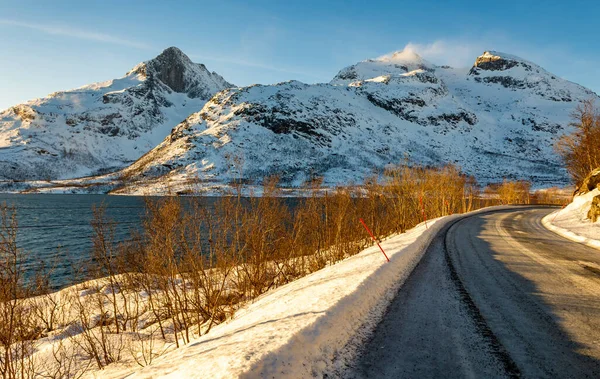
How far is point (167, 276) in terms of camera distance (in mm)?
7859

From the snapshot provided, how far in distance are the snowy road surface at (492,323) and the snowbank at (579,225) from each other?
5.84 metres

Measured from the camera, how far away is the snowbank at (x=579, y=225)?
14.0 metres

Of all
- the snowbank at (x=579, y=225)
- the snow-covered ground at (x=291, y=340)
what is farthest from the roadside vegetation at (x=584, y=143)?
the snow-covered ground at (x=291, y=340)

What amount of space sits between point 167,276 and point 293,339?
5.01 metres

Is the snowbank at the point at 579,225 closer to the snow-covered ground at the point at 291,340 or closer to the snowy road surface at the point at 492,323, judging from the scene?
the snowy road surface at the point at 492,323

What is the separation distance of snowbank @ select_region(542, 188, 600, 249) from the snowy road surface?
19.1 feet

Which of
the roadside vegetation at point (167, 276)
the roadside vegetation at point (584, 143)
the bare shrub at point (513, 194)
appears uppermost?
the roadside vegetation at point (584, 143)

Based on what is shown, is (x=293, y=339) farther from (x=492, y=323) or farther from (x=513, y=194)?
(x=513, y=194)

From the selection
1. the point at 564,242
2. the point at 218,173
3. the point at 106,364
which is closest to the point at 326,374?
the point at 106,364

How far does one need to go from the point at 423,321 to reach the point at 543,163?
214 m

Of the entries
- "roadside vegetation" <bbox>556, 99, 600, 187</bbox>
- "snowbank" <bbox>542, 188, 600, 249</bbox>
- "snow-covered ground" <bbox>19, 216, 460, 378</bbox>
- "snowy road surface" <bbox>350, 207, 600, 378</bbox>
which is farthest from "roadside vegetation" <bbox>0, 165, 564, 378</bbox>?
"roadside vegetation" <bbox>556, 99, 600, 187</bbox>

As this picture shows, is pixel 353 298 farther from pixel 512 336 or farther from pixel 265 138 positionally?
pixel 265 138

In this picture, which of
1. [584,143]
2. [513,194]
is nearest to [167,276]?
[584,143]

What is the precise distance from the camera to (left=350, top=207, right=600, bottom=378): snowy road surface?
3.78 metres
